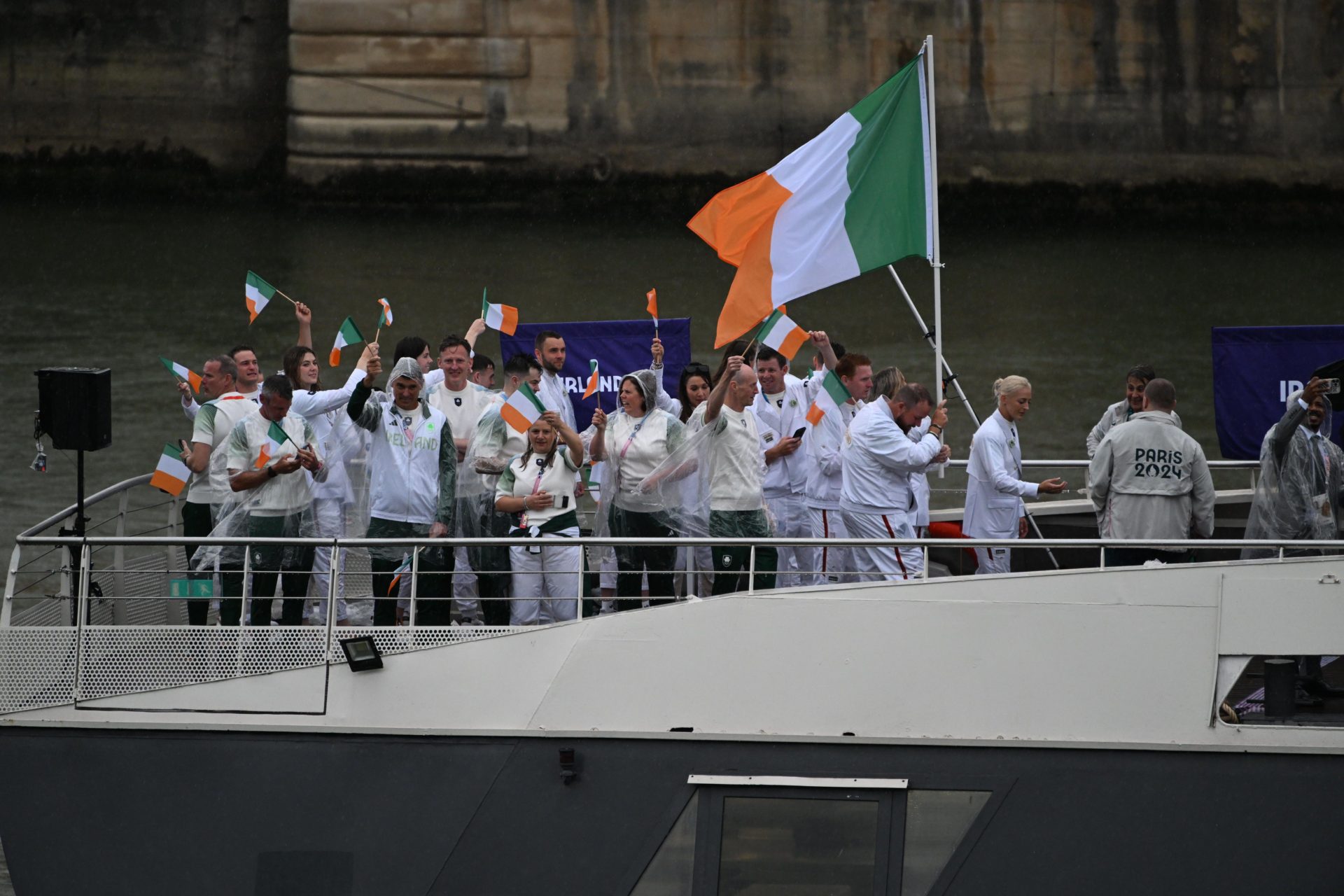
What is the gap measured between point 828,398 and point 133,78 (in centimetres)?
3075

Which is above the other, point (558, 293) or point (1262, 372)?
point (558, 293)

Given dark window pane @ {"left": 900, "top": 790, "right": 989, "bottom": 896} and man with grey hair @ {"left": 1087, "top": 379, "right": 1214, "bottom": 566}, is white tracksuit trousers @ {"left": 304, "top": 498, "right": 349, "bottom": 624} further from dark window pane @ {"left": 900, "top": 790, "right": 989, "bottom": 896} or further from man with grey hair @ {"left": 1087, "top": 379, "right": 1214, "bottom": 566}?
man with grey hair @ {"left": 1087, "top": 379, "right": 1214, "bottom": 566}

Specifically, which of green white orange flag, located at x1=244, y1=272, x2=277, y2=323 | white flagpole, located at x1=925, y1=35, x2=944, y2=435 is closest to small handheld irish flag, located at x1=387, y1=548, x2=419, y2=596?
green white orange flag, located at x1=244, y1=272, x2=277, y2=323

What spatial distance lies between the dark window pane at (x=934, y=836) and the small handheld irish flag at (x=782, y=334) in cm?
332

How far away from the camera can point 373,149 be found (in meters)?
35.5

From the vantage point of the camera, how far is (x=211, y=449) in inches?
371

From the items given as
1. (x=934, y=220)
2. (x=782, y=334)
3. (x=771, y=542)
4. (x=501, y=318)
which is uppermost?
(x=934, y=220)

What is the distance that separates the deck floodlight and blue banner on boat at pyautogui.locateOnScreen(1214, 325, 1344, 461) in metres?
5.27

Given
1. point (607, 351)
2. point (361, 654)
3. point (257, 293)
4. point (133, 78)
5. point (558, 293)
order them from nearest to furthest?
point (361, 654) < point (257, 293) < point (607, 351) < point (558, 293) < point (133, 78)

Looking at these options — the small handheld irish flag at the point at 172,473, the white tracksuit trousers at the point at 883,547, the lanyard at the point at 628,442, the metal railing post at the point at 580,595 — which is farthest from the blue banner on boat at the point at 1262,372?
the small handheld irish flag at the point at 172,473

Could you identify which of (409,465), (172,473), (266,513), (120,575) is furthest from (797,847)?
(120,575)

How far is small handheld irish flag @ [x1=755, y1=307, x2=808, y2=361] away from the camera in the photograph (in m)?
9.73

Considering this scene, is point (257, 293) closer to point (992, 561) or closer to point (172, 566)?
point (172, 566)

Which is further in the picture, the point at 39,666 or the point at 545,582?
the point at 545,582
